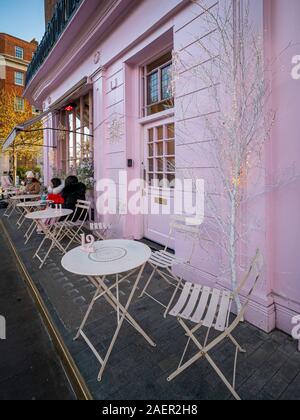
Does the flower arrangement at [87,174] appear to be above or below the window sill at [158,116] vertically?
below

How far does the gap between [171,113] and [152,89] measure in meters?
1.00

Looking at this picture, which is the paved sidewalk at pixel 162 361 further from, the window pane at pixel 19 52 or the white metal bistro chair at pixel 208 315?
the window pane at pixel 19 52

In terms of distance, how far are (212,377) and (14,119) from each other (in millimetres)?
20151

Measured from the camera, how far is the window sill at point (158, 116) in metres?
4.09

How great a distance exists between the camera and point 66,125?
8891 mm

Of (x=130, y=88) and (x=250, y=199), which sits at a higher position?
(x=130, y=88)

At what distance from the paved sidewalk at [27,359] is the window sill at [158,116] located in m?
3.66

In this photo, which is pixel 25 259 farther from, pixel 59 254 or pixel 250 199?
pixel 250 199

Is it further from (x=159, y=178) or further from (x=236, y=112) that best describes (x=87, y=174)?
(x=236, y=112)

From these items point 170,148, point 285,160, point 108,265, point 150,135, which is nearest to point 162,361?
point 108,265

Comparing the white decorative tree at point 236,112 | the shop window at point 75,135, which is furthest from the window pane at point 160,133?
the shop window at point 75,135

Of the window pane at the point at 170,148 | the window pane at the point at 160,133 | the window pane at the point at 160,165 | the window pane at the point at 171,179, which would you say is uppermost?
the window pane at the point at 160,133

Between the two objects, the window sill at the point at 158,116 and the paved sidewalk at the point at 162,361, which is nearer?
the paved sidewalk at the point at 162,361

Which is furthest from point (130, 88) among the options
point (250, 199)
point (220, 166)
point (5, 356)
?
point (5, 356)
